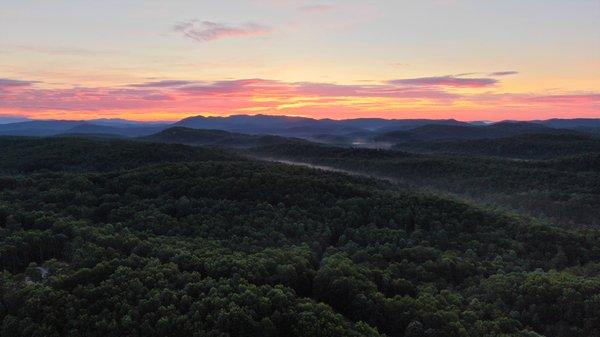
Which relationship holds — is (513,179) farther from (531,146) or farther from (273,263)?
(531,146)

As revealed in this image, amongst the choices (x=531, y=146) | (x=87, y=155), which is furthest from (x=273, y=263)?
(x=531, y=146)

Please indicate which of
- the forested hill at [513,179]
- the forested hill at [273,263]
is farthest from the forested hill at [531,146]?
the forested hill at [273,263]

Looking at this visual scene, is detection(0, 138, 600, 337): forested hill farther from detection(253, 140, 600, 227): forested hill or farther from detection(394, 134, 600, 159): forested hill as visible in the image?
detection(394, 134, 600, 159): forested hill

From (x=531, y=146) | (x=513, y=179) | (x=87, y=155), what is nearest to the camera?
(x=513, y=179)

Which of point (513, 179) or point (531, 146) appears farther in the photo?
point (531, 146)

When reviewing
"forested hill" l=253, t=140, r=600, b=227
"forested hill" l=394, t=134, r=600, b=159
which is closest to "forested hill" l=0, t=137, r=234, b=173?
"forested hill" l=253, t=140, r=600, b=227

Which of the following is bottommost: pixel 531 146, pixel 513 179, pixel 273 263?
pixel 273 263
